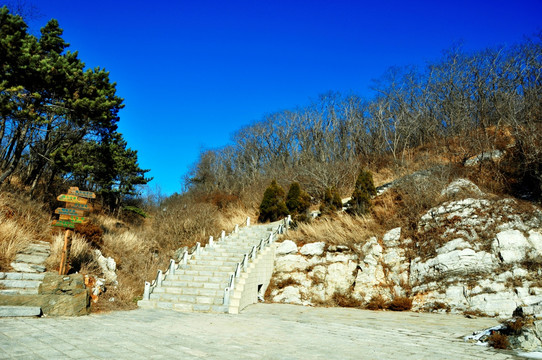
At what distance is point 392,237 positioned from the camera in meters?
14.8

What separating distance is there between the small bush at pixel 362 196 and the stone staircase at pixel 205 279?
15.2 ft

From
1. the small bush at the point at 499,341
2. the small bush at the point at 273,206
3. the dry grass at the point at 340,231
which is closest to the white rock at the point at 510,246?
the dry grass at the point at 340,231

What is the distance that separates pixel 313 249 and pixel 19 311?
1097 cm

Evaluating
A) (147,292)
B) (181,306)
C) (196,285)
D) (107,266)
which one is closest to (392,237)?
(196,285)

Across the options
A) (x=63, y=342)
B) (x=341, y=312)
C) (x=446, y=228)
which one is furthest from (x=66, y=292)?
(x=446, y=228)

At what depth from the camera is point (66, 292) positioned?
9156 mm

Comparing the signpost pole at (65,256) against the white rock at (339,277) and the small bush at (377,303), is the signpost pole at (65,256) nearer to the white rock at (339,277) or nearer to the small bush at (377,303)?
the white rock at (339,277)

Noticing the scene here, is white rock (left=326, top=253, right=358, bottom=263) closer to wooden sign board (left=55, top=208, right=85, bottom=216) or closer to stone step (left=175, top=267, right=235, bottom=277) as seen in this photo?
stone step (left=175, top=267, right=235, bottom=277)

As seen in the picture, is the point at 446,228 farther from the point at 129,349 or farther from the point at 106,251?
the point at 106,251

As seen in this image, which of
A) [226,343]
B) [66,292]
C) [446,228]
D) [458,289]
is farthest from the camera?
[446,228]

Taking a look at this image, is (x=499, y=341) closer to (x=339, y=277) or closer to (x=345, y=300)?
(x=345, y=300)

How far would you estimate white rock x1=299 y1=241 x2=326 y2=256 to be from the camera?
15387 mm

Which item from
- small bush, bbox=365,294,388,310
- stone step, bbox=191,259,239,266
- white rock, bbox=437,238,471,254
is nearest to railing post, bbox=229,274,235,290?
stone step, bbox=191,259,239,266

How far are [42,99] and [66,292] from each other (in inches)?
388
